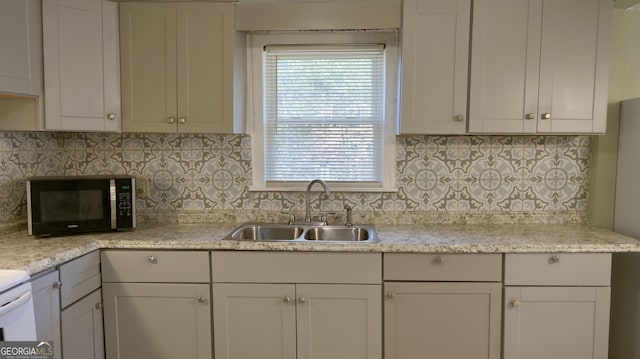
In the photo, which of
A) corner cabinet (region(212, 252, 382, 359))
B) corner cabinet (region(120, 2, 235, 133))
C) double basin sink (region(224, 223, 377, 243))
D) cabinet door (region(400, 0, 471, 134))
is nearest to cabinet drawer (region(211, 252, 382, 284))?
corner cabinet (region(212, 252, 382, 359))

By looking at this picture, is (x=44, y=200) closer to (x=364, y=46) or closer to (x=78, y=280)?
(x=78, y=280)

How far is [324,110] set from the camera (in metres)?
2.66

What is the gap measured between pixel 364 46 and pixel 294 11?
499 millimetres

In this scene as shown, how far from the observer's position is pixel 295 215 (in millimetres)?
2676

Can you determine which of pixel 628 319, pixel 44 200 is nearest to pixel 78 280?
pixel 44 200

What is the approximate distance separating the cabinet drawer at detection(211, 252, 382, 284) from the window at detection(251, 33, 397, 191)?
67 cm

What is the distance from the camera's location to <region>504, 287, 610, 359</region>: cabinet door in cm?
205

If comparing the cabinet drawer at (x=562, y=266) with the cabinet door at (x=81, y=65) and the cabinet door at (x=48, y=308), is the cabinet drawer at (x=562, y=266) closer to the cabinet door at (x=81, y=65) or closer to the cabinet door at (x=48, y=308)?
the cabinet door at (x=48, y=308)

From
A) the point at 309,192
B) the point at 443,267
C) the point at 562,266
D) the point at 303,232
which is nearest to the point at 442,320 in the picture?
the point at 443,267

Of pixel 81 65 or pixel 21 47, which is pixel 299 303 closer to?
pixel 81 65

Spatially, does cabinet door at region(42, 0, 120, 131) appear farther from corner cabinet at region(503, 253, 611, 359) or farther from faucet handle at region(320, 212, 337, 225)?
corner cabinet at region(503, 253, 611, 359)

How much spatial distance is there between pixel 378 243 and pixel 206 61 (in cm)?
139

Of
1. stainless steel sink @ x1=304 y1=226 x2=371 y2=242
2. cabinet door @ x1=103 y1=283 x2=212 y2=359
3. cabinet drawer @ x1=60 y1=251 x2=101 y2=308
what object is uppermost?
stainless steel sink @ x1=304 y1=226 x2=371 y2=242

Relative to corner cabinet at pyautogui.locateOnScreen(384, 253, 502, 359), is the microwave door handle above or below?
above
